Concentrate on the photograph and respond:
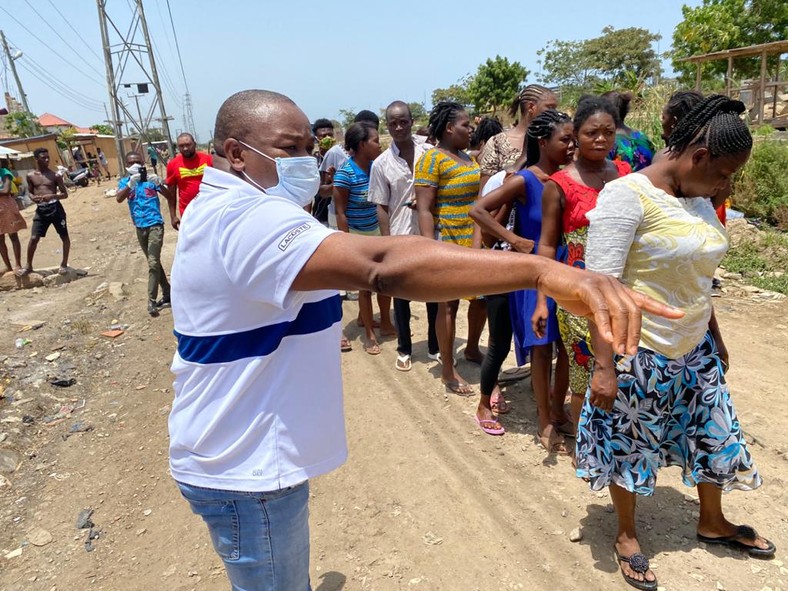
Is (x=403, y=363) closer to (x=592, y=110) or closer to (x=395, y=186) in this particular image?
(x=395, y=186)

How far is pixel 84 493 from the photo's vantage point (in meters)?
3.44

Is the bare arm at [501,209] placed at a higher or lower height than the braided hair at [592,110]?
lower

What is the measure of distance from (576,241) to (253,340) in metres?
1.91

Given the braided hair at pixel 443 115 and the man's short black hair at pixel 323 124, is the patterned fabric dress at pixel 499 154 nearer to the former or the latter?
the braided hair at pixel 443 115

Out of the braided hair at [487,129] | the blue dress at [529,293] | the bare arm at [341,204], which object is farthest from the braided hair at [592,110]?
the braided hair at [487,129]

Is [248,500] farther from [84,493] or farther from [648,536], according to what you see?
[84,493]

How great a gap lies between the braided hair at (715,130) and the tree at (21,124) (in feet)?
→ 126

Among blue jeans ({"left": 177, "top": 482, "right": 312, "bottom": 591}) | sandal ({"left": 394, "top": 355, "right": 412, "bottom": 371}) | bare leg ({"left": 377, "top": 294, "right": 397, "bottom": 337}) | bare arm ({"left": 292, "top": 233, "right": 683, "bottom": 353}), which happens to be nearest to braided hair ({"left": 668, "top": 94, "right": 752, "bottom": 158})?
bare arm ({"left": 292, "top": 233, "right": 683, "bottom": 353})

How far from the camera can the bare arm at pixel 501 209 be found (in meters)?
3.09

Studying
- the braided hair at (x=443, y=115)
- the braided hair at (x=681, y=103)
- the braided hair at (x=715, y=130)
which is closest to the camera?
the braided hair at (x=715, y=130)

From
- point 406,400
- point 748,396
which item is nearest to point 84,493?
point 406,400

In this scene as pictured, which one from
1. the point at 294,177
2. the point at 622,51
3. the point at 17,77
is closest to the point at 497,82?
the point at 622,51

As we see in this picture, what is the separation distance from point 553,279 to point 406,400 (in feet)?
10.4

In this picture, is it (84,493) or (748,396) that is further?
(748,396)
